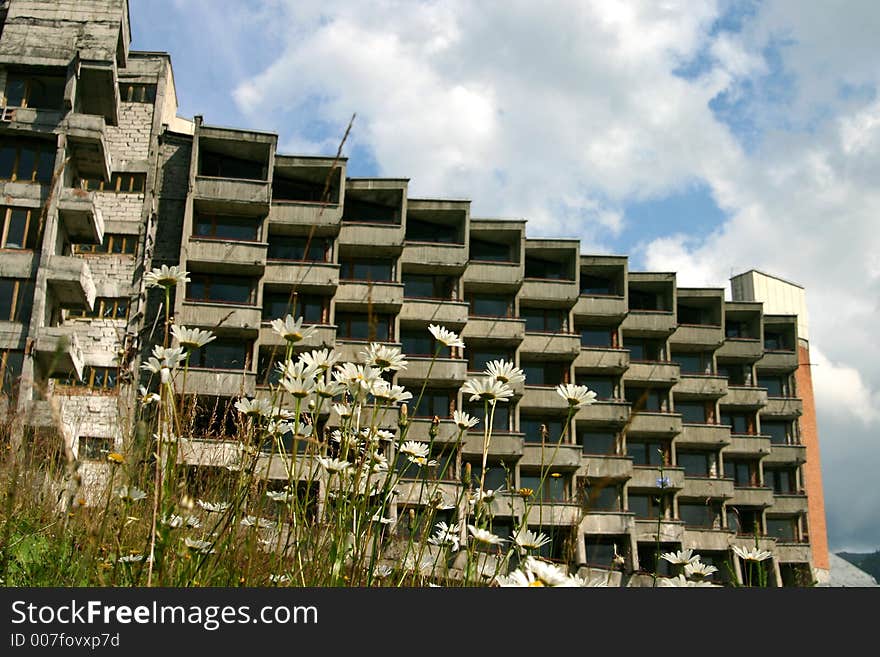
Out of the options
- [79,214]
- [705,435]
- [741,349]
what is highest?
[741,349]

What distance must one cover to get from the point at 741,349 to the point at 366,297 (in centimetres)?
2264

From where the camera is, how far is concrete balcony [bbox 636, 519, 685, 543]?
40531mm

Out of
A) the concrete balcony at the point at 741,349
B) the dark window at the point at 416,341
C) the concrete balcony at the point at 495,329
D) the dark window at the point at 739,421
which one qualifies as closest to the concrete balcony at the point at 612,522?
the concrete balcony at the point at 495,329

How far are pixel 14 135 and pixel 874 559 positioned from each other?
89.4 meters

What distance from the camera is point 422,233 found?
140ft

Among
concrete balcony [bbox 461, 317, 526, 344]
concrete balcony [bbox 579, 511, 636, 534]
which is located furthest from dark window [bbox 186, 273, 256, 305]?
concrete balcony [bbox 579, 511, 636, 534]

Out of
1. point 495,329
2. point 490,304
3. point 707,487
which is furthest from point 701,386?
point 495,329

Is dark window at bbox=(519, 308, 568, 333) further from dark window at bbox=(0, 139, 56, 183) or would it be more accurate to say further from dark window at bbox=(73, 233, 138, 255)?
dark window at bbox=(0, 139, 56, 183)

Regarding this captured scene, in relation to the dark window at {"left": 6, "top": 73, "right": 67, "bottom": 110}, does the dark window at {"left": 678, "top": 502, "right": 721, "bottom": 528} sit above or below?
below

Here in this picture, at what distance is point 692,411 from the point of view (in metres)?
46.8

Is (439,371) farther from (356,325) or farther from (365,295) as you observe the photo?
(356,325)

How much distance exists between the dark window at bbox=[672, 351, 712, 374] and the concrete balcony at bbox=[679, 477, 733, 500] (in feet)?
19.7

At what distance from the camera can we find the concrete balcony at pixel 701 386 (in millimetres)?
45781

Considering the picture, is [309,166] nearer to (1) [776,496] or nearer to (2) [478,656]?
(1) [776,496]
